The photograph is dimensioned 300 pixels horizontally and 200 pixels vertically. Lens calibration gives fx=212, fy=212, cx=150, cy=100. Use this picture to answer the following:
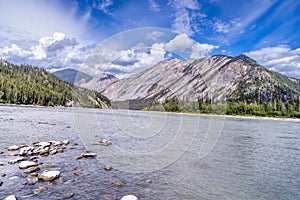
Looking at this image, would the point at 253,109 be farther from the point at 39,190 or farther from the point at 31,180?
the point at 39,190

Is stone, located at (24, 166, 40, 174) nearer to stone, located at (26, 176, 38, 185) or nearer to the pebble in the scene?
stone, located at (26, 176, 38, 185)

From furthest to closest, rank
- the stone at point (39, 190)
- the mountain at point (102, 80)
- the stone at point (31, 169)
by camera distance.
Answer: the mountain at point (102, 80)
the stone at point (31, 169)
the stone at point (39, 190)

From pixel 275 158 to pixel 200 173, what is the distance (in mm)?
8007

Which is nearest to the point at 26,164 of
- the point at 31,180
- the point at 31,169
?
the point at 31,169

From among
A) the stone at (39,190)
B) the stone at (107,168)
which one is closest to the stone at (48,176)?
the stone at (39,190)

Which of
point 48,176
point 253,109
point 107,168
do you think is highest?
point 253,109

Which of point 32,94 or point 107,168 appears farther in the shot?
point 32,94

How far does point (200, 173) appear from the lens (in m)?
11.3

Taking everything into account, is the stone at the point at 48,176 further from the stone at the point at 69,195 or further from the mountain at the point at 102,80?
the mountain at the point at 102,80

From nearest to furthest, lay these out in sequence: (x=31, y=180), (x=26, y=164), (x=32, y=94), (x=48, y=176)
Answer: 1. (x=31, y=180)
2. (x=48, y=176)
3. (x=26, y=164)
4. (x=32, y=94)

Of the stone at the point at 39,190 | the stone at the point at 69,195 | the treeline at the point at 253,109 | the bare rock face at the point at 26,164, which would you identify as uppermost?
the treeline at the point at 253,109

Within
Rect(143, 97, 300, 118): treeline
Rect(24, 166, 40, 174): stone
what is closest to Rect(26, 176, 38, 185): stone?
Rect(24, 166, 40, 174): stone

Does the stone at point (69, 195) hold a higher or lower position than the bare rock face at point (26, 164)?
lower

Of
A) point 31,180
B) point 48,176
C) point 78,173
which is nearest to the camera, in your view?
point 31,180
